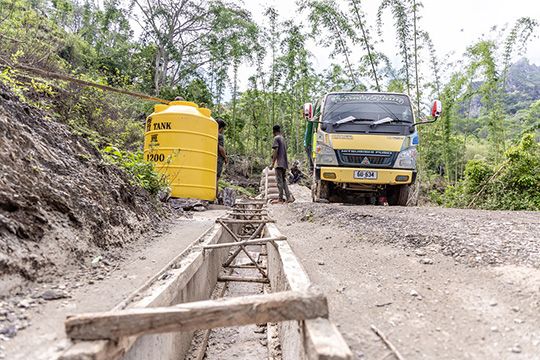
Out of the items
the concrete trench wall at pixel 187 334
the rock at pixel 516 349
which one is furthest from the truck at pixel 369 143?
the rock at pixel 516 349

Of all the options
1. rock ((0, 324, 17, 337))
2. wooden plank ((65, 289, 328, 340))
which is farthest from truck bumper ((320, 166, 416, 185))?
rock ((0, 324, 17, 337))

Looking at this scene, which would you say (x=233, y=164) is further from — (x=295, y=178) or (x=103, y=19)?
(x=103, y=19)

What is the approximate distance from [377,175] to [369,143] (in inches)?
24.2

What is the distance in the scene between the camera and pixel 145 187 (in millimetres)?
4441

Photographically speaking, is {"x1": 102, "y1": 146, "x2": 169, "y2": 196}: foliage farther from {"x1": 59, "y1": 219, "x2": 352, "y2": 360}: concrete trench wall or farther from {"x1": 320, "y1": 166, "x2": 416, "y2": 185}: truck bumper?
{"x1": 320, "y1": 166, "x2": 416, "y2": 185}: truck bumper

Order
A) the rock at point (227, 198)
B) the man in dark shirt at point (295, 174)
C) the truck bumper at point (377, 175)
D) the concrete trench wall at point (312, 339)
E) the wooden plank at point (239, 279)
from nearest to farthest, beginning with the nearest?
1. the concrete trench wall at point (312, 339)
2. the wooden plank at point (239, 279)
3. the truck bumper at point (377, 175)
4. the rock at point (227, 198)
5. the man in dark shirt at point (295, 174)

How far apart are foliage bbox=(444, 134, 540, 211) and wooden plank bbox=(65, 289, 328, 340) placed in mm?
7303

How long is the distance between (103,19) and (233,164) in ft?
38.2

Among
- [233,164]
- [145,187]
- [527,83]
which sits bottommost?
[145,187]

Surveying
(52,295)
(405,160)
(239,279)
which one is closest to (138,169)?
(239,279)

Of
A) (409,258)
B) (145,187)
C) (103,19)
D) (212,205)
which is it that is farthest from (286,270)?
(103,19)

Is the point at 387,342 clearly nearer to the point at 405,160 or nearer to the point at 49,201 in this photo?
the point at 49,201

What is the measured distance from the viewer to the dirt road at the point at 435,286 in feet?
4.91

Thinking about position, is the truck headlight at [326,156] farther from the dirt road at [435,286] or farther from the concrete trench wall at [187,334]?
the concrete trench wall at [187,334]
